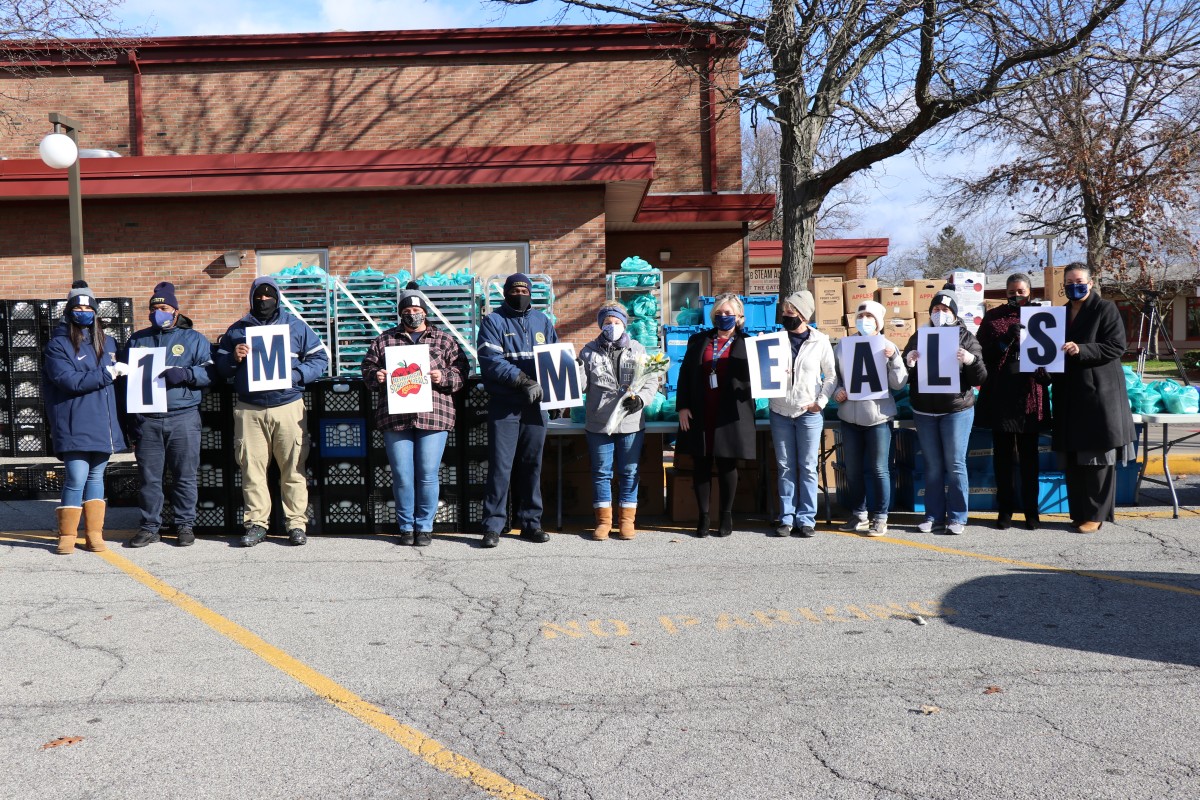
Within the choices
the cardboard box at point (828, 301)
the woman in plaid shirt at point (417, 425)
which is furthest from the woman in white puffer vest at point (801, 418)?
the cardboard box at point (828, 301)

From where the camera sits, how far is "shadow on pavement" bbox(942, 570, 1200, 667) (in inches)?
212

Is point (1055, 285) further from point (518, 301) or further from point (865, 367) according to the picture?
point (518, 301)

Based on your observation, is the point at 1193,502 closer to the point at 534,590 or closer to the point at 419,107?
the point at 534,590

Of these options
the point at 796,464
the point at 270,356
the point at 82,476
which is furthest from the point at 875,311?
the point at 82,476

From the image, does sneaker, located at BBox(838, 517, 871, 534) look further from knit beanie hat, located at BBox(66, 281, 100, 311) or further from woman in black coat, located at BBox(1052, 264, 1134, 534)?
knit beanie hat, located at BBox(66, 281, 100, 311)

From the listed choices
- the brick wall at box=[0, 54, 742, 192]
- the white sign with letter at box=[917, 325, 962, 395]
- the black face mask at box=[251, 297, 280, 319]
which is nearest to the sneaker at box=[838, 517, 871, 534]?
the white sign with letter at box=[917, 325, 962, 395]

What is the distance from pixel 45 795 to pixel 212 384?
557cm

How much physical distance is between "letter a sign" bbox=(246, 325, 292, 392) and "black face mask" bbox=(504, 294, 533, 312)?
72.7 inches

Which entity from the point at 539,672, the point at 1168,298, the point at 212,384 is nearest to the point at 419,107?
the point at 212,384

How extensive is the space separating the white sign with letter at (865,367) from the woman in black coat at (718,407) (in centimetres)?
85

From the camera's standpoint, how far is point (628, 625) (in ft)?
19.5

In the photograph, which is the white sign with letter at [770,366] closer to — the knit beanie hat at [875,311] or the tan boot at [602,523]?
the knit beanie hat at [875,311]

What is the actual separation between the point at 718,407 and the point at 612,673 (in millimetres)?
3986

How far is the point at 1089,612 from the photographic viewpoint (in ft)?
19.8
